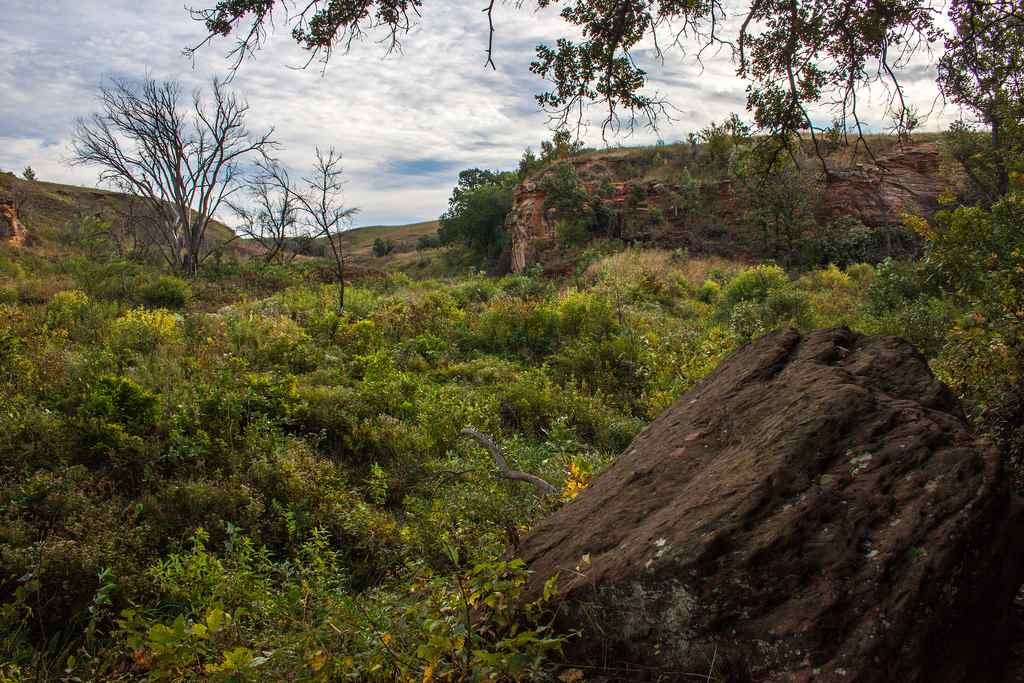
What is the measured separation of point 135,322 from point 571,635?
10083mm

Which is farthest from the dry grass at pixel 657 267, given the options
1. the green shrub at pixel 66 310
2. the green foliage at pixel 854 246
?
the green shrub at pixel 66 310

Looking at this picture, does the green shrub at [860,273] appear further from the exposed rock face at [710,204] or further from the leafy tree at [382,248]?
the leafy tree at [382,248]

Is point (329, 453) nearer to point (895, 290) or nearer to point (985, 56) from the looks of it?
point (985, 56)

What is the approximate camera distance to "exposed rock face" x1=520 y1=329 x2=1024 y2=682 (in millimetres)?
1752

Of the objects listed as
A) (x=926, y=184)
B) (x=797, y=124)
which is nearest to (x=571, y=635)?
(x=797, y=124)

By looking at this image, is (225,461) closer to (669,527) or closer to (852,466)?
(669,527)

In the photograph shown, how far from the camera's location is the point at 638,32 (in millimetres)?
4859

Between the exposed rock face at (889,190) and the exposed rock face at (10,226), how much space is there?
3404 centimetres

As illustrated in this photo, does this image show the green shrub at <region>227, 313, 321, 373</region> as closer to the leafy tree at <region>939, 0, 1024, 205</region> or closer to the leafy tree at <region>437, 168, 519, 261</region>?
the leafy tree at <region>939, 0, 1024, 205</region>

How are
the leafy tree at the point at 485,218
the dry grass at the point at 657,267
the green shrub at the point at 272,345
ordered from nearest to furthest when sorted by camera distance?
1. the green shrub at the point at 272,345
2. the dry grass at the point at 657,267
3. the leafy tree at the point at 485,218

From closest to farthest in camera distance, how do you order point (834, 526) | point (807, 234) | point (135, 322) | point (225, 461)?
point (834, 526) → point (225, 461) → point (135, 322) → point (807, 234)

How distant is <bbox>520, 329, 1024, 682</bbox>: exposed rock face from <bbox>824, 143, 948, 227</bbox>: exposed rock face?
25835mm

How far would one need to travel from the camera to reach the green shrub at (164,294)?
14852 mm

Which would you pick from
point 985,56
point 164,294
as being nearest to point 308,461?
point 985,56
